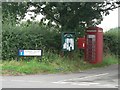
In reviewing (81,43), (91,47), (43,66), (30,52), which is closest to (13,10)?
(30,52)

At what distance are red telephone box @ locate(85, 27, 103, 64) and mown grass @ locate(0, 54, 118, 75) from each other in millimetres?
949

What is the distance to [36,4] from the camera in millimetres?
21250

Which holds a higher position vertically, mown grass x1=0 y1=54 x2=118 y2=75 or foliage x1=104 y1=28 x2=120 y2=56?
foliage x1=104 y1=28 x2=120 y2=56

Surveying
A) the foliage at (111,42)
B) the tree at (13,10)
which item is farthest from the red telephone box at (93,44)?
the foliage at (111,42)

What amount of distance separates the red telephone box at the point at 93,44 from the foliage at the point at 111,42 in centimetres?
542

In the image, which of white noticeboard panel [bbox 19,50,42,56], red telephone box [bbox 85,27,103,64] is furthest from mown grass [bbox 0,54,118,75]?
red telephone box [bbox 85,27,103,64]

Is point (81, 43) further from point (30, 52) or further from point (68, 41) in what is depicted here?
point (30, 52)

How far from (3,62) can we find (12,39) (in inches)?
65.6

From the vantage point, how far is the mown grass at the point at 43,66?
59.0ft

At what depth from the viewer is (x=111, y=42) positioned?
29.9 m

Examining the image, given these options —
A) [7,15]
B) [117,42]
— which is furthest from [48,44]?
[117,42]

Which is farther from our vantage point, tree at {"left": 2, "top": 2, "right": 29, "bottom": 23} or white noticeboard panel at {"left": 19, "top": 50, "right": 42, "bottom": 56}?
tree at {"left": 2, "top": 2, "right": 29, "bottom": 23}

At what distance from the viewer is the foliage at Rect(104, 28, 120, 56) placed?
29.1m

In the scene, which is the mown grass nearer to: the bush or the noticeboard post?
the noticeboard post
